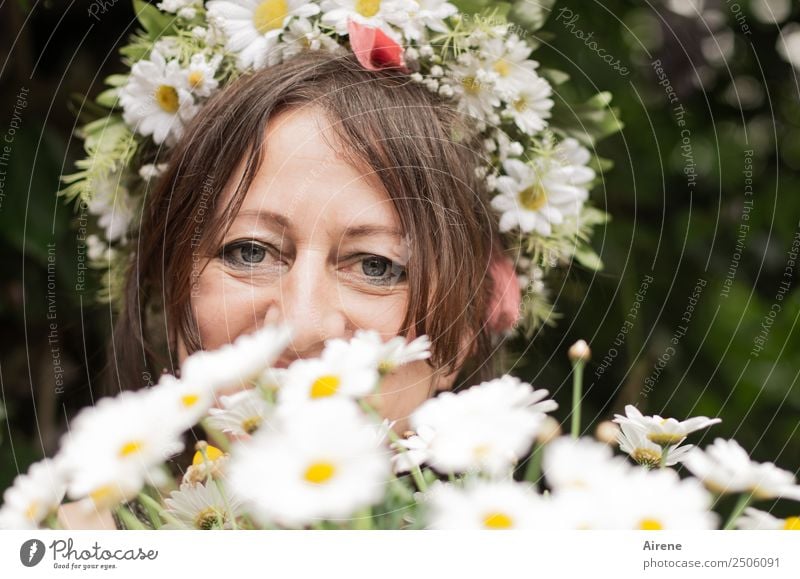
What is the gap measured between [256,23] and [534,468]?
0.27 metres

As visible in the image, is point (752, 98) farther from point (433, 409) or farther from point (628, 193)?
point (433, 409)

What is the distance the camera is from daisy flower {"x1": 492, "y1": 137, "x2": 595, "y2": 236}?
0.45 m

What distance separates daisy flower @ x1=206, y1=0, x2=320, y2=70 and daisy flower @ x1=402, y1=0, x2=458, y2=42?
5cm

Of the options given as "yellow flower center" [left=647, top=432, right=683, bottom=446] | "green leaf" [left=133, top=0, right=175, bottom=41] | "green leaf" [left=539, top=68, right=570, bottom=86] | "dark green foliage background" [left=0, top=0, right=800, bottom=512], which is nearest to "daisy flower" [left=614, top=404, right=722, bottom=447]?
"yellow flower center" [left=647, top=432, right=683, bottom=446]

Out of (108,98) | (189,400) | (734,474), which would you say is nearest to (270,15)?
(108,98)

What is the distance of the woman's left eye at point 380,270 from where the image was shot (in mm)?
405

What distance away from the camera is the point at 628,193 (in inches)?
19.9

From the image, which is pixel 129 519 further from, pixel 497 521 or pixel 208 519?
pixel 497 521

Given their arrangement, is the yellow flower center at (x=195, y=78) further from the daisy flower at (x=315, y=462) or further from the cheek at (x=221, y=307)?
the daisy flower at (x=315, y=462)

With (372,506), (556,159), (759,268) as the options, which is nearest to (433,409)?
(372,506)

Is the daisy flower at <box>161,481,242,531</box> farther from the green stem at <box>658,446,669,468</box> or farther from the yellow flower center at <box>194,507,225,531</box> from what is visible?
the green stem at <box>658,446,669,468</box>

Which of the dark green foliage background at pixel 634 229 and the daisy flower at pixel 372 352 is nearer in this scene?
the daisy flower at pixel 372 352

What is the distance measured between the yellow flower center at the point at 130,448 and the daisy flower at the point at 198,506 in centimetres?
3

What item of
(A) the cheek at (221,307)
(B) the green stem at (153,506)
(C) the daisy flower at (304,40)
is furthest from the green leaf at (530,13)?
(B) the green stem at (153,506)
